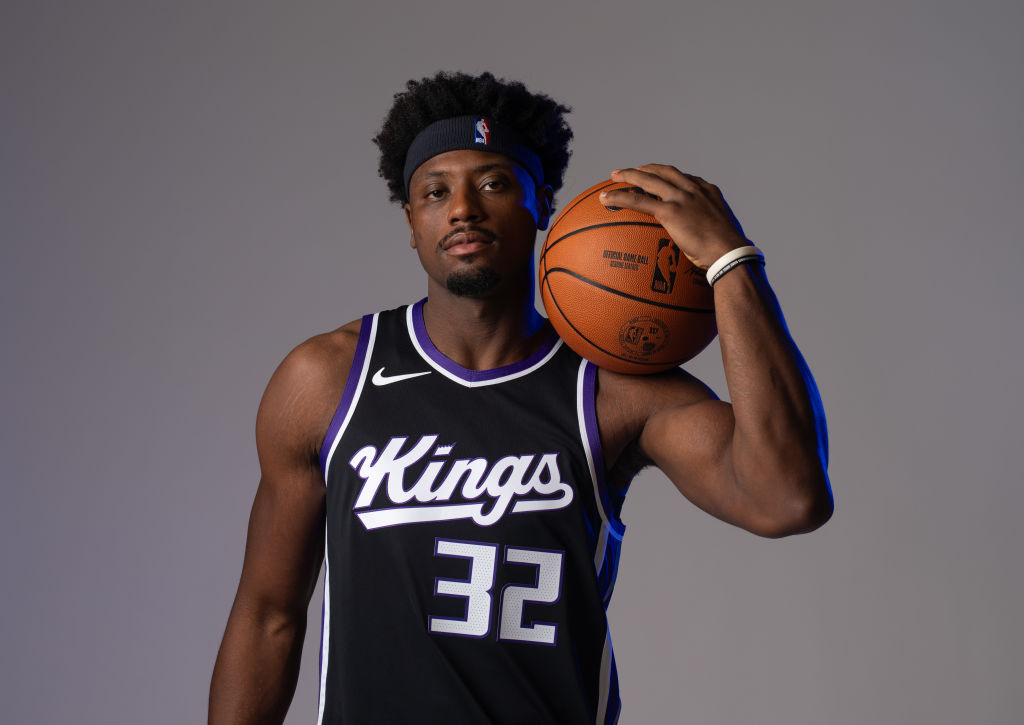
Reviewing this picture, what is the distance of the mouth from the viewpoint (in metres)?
2.10

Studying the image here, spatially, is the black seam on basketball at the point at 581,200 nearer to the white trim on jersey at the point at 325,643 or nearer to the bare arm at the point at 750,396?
the bare arm at the point at 750,396

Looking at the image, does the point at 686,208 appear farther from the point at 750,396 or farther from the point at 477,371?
the point at 477,371

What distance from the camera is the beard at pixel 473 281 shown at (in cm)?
212

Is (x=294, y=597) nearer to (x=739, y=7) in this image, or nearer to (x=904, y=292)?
(x=904, y=292)

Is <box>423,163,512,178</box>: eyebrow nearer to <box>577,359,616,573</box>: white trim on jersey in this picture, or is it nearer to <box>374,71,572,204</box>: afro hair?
<box>374,71,572,204</box>: afro hair

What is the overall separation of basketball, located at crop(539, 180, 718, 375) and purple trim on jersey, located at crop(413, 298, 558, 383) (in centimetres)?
21

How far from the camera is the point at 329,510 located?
2.18 meters

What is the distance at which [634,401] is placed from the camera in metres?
2.15

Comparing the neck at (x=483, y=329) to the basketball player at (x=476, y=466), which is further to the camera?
the neck at (x=483, y=329)

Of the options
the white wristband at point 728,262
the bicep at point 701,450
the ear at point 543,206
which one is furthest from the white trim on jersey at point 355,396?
the white wristband at point 728,262

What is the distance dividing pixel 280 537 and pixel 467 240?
754mm

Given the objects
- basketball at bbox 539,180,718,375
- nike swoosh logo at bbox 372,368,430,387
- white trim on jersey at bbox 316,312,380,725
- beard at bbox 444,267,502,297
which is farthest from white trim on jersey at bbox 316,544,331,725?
basketball at bbox 539,180,718,375

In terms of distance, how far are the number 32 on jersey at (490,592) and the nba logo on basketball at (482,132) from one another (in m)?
0.84

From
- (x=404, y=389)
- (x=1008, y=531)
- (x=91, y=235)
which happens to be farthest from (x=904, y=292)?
(x=91, y=235)
